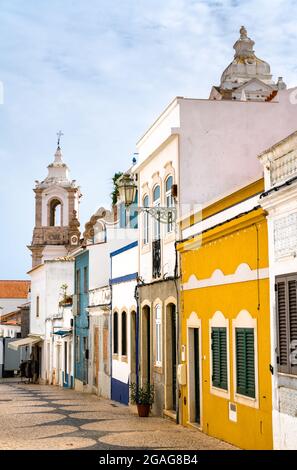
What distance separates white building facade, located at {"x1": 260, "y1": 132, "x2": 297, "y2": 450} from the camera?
30.6ft

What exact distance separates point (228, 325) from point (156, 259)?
562cm

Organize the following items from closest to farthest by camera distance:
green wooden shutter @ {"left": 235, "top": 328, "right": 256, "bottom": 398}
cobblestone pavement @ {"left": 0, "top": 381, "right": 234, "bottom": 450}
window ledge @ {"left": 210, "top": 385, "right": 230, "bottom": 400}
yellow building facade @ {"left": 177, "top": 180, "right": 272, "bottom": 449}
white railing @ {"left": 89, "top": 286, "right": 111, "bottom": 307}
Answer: yellow building facade @ {"left": 177, "top": 180, "right": 272, "bottom": 449} → green wooden shutter @ {"left": 235, "top": 328, "right": 256, "bottom": 398} → window ledge @ {"left": 210, "top": 385, "right": 230, "bottom": 400} → cobblestone pavement @ {"left": 0, "top": 381, "right": 234, "bottom": 450} → white railing @ {"left": 89, "top": 286, "right": 111, "bottom": 307}

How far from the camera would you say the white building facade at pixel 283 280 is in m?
9.33

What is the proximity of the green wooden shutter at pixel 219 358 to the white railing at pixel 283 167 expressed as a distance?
3.42 meters

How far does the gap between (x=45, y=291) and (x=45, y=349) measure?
326 centimetres

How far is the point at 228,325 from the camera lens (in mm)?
12070

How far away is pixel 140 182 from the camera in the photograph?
19.8 meters

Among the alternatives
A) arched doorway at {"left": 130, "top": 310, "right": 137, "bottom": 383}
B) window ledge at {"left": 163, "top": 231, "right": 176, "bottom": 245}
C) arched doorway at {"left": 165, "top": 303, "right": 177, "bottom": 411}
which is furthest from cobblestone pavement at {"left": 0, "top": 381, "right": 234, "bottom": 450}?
window ledge at {"left": 163, "top": 231, "right": 176, "bottom": 245}

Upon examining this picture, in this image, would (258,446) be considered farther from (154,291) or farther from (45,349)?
(45,349)

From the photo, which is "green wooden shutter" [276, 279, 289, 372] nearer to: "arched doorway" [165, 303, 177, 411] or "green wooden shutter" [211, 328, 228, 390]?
"green wooden shutter" [211, 328, 228, 390]

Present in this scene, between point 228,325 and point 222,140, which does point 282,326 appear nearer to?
point 228,325

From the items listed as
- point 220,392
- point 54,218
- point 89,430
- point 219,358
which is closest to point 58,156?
point 54,218

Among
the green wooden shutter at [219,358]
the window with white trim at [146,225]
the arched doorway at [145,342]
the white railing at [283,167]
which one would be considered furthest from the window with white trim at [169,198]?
the white railing at [283,167]

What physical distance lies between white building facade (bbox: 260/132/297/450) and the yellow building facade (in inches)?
13.4
